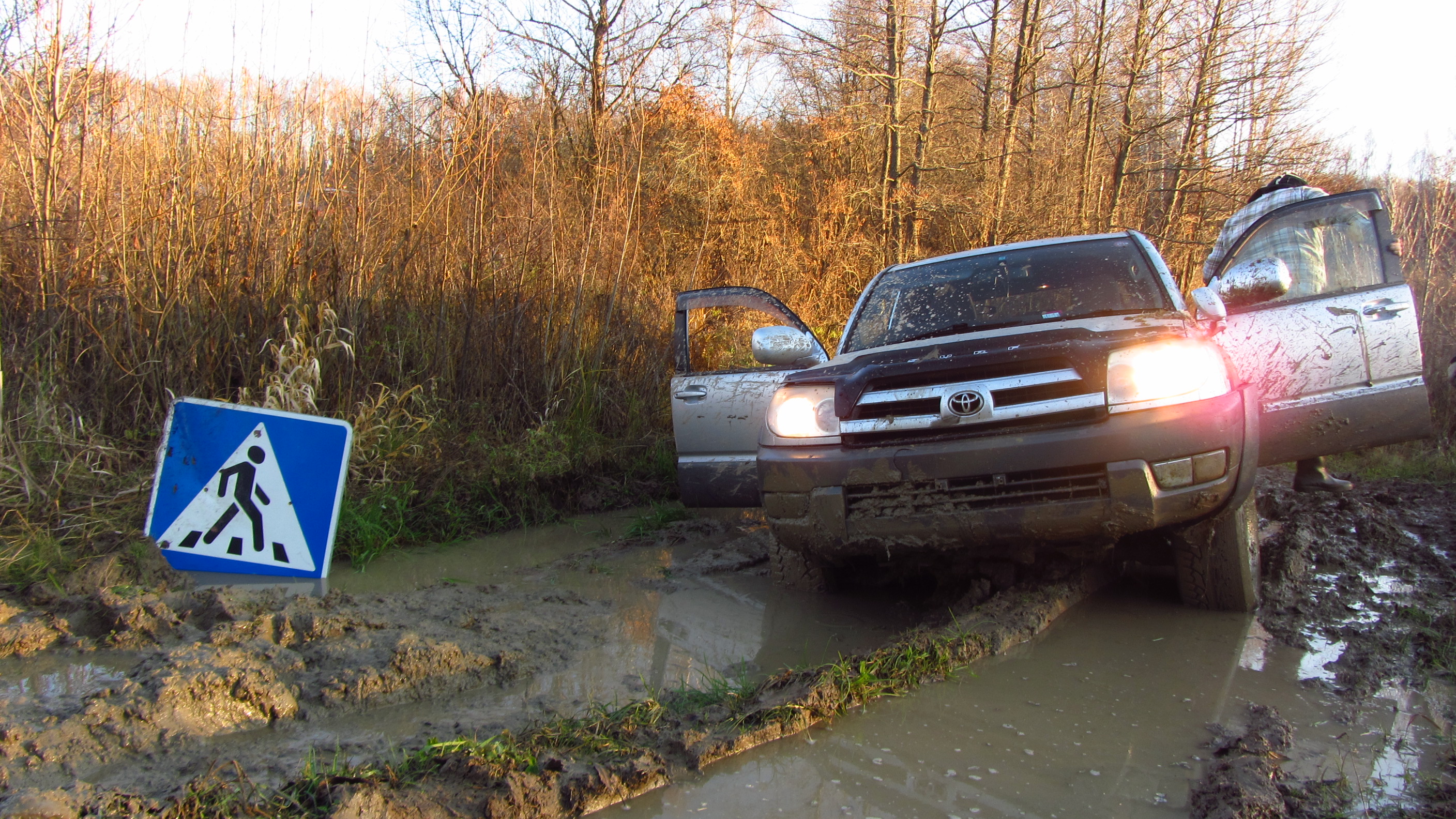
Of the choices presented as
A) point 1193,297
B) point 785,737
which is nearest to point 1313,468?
point 1193,297

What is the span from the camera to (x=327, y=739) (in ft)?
8.32

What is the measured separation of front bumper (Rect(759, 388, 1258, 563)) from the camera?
3.05m

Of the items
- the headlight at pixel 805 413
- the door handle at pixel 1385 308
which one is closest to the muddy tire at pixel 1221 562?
the headlight at pixel 805 413

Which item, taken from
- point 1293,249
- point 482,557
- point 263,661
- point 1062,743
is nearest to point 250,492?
point 263,661

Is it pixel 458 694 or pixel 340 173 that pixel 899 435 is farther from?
pixel 340 173

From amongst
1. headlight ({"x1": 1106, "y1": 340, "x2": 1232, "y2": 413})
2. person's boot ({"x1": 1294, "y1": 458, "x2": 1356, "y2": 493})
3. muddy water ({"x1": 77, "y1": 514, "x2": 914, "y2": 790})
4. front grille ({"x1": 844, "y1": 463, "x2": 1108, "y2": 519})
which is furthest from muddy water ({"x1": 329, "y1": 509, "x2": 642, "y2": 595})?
person's boot ({"x1": 1294, "y1": 458, "x2": 1356, "y2": 493})

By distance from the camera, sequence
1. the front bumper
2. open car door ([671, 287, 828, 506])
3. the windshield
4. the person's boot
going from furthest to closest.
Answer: the person's boot
open car door ([671, 287, 828, 506])
the windshield
the front bumper

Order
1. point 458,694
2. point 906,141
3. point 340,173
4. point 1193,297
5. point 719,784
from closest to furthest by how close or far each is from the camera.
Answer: point 719,784 < point 458,694 < point 1193,297 < point 340,173 < point 906,141

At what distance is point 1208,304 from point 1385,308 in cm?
136

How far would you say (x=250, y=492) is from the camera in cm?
388

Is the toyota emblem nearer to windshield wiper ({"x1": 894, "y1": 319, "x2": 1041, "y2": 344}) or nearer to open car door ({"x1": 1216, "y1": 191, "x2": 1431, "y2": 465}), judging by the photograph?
windshield wiper ({"x1": 894, "y1": 319, "x2": 1041, "y2": 344})

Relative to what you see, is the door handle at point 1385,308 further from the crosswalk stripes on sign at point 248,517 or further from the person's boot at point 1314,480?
the crosswalk stripes on sign at point 248,517

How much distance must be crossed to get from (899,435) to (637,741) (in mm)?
1488

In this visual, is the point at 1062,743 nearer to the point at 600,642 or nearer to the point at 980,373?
the point at 980,373
